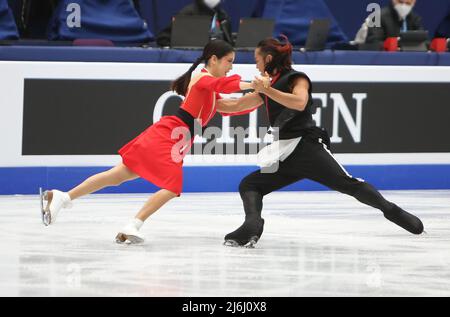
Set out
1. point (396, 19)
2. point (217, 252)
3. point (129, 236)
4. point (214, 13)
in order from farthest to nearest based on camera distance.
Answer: point (396, 19)
point (214, 13)
point (129, 236)
point (217, 252)

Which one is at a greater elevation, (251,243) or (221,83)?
(221,83)

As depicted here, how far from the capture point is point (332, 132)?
370 inches

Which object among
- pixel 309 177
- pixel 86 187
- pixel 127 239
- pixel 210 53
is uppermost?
pixel 210 53

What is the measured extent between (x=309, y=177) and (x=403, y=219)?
0.69 meters

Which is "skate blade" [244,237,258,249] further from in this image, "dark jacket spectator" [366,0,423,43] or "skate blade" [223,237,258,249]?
"dark jacket spectator" [366,0,423,43]

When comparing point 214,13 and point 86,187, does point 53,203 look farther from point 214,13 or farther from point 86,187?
point 214,13

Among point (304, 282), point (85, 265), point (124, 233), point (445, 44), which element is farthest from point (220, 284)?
point (445, 44)

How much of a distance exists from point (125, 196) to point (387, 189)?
246cm

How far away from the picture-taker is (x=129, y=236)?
20.8ft

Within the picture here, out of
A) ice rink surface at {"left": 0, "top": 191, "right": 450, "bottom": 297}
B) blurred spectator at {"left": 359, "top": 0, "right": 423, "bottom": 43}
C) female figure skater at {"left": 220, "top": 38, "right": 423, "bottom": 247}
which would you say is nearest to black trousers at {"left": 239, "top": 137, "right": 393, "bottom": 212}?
female figure skater at {"left": 220, "top": 38, "right": 423, "bottom": 247}

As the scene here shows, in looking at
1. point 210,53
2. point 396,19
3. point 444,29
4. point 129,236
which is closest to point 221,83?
point 210,53

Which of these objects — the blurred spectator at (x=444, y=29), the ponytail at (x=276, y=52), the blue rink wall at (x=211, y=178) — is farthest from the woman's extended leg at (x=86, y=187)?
the blurred spectator at (x=444, y=29)

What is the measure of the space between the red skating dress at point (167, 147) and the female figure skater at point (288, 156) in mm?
276

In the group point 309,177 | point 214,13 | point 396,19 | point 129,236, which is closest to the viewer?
point 129,236
